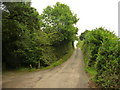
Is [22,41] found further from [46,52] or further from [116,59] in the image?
[116,59]

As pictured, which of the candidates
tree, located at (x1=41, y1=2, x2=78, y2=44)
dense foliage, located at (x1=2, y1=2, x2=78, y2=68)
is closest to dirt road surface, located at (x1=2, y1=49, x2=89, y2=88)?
dense foliage, located at (x1=2, y1=2, x2=78, y2=68)

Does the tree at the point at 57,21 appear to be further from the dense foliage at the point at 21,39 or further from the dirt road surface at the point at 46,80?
the dirt road surface at the point at 46,80

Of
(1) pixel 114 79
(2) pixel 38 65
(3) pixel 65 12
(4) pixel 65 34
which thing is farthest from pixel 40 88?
(3) pixel 65 12

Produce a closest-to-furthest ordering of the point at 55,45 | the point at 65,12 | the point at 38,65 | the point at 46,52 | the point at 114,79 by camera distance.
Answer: the point at 114,79
the point at 38,65
the point at 46,52
the point at 55,45
the point at 65,12

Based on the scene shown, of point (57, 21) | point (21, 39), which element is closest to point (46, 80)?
point (21, 39)

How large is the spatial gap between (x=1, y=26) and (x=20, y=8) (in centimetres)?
320

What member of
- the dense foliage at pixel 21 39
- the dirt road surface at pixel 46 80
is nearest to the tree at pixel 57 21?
the dense foliage at pixel 21 39

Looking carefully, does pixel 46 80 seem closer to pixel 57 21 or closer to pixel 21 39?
pixel 21 39

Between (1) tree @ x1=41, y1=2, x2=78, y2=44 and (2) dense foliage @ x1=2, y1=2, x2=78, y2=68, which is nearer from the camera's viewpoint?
(2) dense foliage @ x1=2, y1=2, x2=78, y2=68

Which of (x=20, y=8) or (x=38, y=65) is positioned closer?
(x=20, y=8)

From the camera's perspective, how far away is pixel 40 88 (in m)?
7.19

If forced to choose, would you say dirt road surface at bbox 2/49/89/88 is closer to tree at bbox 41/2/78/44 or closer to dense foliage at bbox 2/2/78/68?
dense foliage at bbox 2/2/78/68

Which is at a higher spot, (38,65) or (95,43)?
(95,43)

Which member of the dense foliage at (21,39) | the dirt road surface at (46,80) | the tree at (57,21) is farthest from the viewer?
the tree at (57,21)
